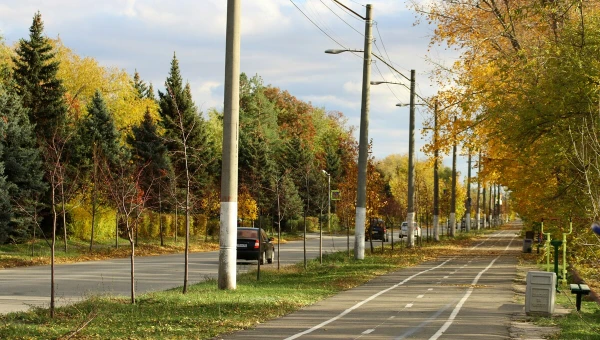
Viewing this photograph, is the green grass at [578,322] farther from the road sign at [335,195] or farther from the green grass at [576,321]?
the road sign at [335,195]

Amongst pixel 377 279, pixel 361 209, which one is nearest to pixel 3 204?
pixel 361 209

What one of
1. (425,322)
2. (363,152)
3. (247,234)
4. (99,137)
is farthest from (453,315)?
(99,137)

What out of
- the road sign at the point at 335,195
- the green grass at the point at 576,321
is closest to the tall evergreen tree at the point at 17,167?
the road sign at the point at 335,195

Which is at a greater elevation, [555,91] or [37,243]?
[555,91]

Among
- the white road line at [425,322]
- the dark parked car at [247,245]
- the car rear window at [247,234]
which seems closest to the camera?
the white road line at [425,322]

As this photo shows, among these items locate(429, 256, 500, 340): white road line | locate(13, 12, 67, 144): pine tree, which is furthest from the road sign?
locate(13, 12, 67, 144): pine tree

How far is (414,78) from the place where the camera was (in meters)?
48.3

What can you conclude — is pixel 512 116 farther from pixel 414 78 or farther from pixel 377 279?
pixel 414 78

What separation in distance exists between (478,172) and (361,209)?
14.6 meters

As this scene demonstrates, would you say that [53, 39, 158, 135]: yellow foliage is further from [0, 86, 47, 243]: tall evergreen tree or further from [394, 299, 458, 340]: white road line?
[394, 299, 458, 340]: white road line

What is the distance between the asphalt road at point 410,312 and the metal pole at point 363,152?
6.15 m

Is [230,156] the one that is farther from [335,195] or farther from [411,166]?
[411,166]

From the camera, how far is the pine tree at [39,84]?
48844 mm

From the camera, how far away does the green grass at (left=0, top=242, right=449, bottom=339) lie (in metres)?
13.4
